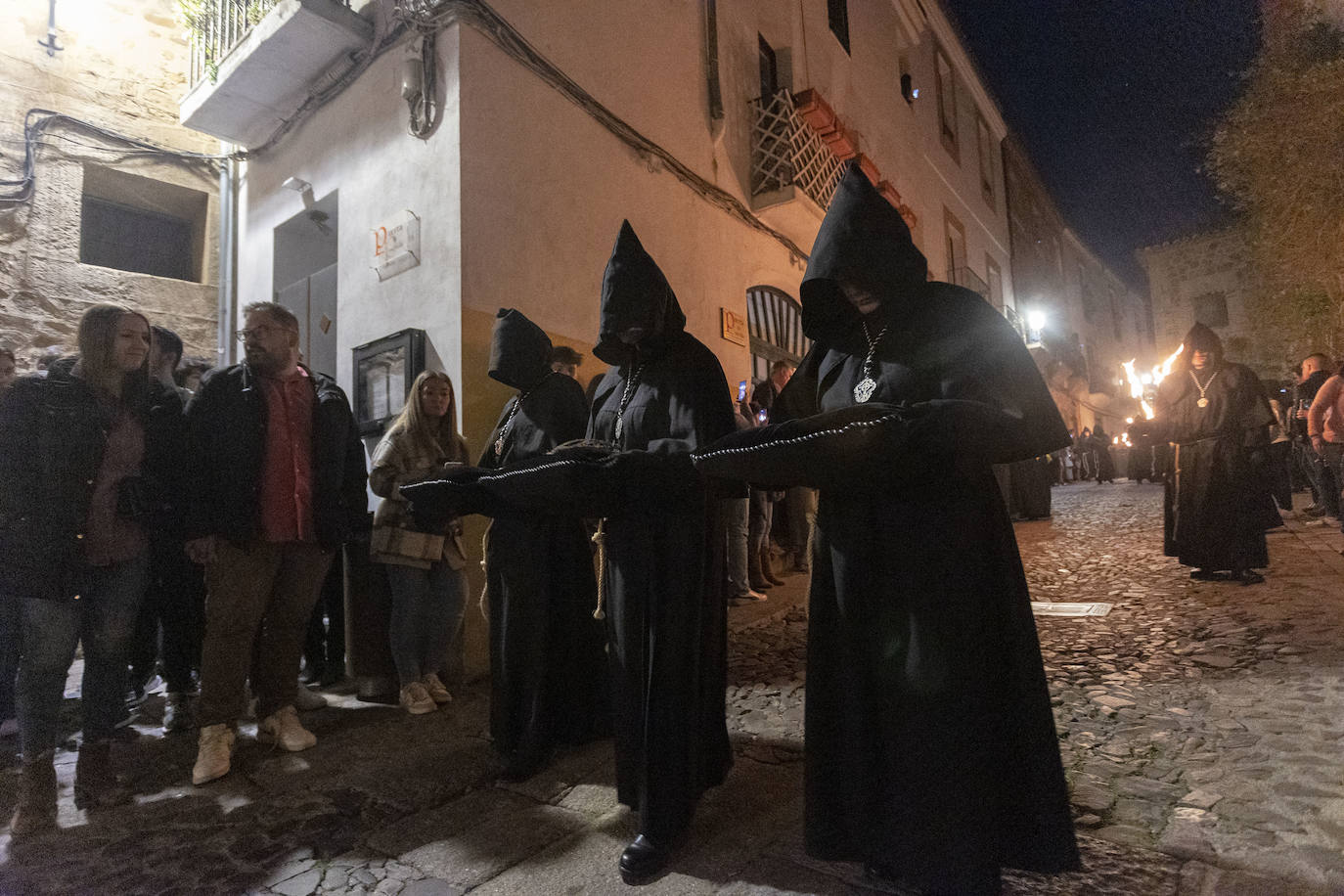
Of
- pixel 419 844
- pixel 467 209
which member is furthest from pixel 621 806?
pixel 467 209

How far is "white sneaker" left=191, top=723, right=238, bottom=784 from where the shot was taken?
301cm

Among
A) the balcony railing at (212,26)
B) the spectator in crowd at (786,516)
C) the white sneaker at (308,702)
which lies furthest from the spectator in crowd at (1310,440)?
the balcony railing at (212,26)

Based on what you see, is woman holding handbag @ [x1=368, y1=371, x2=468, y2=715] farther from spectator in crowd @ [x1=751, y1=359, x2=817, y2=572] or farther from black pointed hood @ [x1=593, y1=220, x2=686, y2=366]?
spectator in crowd @ [x1=751, y1=359, x2=817, y2=572]

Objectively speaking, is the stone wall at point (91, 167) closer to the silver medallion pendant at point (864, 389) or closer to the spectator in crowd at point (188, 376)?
the spectator in crowd at point (188, 376)

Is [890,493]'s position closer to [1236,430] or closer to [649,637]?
[649,637]

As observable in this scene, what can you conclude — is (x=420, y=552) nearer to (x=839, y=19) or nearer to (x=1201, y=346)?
(x=1201, y=346)

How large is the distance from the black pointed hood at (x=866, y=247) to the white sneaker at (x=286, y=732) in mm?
3158

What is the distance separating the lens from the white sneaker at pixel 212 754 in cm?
301

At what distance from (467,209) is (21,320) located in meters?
4.54

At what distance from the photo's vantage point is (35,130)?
252 inches

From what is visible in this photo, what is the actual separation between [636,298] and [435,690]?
277 cm

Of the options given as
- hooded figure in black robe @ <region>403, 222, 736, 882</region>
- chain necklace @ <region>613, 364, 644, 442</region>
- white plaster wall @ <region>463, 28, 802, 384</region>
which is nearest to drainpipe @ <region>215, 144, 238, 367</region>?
white plaster wall @ <region>463, 28, 802, 384</region>

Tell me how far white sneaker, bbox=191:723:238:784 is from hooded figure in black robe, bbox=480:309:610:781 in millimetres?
1198

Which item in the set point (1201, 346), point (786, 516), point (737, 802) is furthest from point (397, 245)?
point (1201, 346)
